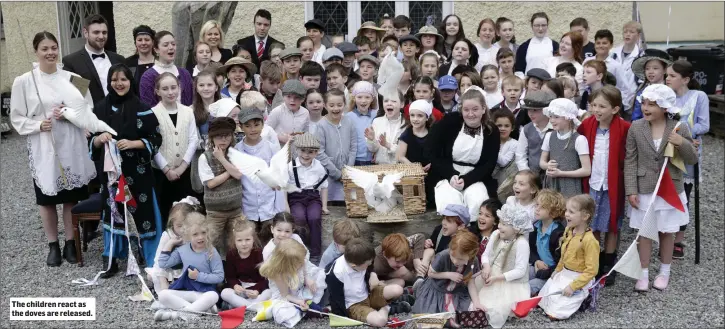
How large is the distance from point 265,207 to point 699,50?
7294 millimetres

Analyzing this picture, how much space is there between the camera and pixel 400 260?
5.14 metres

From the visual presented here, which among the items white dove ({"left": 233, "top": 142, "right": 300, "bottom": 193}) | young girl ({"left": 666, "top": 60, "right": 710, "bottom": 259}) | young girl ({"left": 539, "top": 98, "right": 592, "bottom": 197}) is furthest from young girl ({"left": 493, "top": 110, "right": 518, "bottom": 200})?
white dove ({"left": 233, "top": 142, "right": 300, "bottom": 193})

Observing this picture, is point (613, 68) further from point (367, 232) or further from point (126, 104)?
point (126, 104)

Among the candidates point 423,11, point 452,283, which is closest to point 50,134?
point 452,283

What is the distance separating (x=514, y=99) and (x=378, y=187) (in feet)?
5.21

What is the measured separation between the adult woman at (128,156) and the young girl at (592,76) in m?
3.53

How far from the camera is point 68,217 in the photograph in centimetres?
595

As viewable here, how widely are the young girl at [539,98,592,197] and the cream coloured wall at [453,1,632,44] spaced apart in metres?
4.87

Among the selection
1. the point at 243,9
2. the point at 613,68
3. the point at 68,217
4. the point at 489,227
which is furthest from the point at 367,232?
the point at 243,9

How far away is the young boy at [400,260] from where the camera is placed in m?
5.12

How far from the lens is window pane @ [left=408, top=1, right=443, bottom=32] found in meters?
10.3

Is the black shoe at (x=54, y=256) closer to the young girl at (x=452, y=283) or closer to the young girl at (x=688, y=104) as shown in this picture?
the young girl at (x=452, y=283)

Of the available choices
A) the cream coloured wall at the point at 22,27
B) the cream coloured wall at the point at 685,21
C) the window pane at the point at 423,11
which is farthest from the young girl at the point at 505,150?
the cream coloured wall at the point at 22,27

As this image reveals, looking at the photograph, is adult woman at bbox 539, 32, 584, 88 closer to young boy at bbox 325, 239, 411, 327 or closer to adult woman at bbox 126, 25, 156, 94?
young boy at bbox 325, 239, 411, 327
